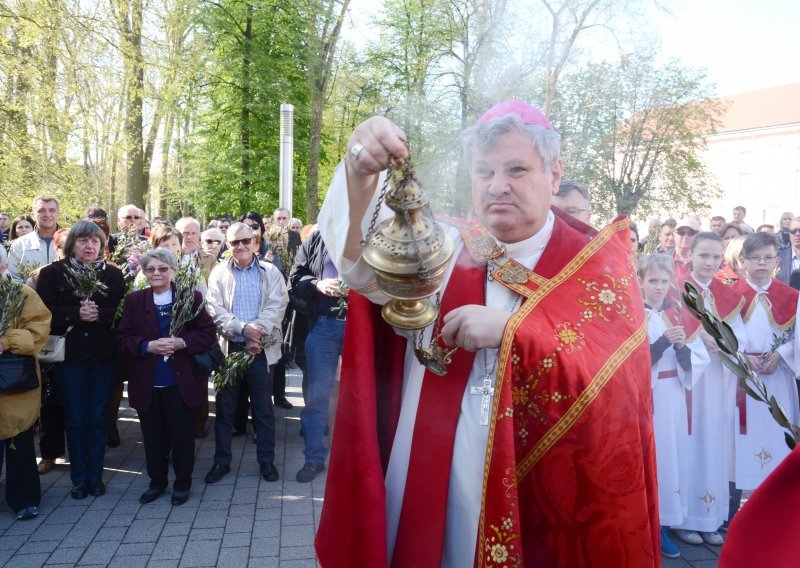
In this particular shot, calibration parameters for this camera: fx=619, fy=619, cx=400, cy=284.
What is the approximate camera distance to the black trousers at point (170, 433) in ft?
15.9

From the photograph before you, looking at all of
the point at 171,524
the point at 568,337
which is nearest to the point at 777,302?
the point at 568,337

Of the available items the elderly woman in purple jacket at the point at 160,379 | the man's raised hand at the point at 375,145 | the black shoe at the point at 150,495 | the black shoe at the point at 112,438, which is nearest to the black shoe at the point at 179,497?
the elderly woman in purple jacket at the point at 160,379

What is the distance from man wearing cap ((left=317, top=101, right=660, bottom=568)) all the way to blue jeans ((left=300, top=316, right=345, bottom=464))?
10.8 ft

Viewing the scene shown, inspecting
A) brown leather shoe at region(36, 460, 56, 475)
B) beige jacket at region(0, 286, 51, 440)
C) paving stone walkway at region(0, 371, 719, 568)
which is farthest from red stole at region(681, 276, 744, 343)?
brown leather shoe at region(36, 460, 56, 475)

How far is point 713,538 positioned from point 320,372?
3.25 metres

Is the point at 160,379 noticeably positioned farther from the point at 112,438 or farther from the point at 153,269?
the point at 112,438

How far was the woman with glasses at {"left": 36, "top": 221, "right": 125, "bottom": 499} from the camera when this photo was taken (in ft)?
16.1

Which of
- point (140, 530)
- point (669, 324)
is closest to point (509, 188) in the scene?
point (669, 324)

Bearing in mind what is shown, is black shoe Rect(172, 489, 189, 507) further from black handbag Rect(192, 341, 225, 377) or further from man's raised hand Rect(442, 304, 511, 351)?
man's raised hand Rect(442, 304, 511, 351)

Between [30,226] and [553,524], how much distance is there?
8.95 metres

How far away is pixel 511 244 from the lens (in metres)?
1.97

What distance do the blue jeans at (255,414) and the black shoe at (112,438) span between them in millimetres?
1376

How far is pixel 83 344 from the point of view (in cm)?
491

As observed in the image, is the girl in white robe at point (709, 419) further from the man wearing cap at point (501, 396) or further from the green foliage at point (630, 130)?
the man wearing cap at point (501, 396)
